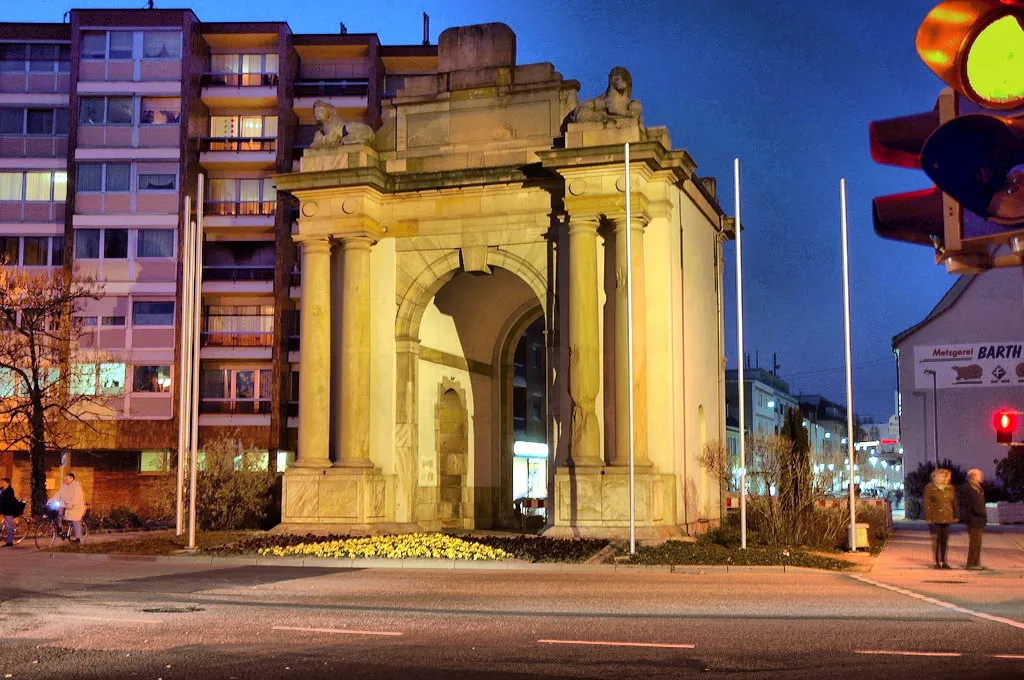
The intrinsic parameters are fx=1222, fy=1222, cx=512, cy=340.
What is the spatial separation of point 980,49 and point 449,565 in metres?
19.4

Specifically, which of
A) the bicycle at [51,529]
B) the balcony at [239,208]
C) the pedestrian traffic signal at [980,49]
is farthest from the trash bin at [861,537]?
the balcony at [239,208]

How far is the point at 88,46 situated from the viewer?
58.7 m

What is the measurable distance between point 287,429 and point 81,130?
680 inches

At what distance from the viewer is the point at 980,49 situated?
3.75 meters

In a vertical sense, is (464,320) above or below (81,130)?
below

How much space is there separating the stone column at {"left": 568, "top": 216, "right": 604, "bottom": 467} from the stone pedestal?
500mm

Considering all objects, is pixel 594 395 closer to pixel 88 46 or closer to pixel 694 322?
pixel 694 322

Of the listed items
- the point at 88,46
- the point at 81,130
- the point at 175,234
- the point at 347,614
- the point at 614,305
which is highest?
the point at 88,46

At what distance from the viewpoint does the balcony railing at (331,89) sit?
203 feet

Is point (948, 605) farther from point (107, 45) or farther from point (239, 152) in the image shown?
point (107, 45)

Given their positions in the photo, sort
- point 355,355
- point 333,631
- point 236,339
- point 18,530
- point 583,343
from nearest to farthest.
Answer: point 333,631
point 583,343
point 355,355
point 18,530
point 236,339

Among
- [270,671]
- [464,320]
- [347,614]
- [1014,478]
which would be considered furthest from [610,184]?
[1014,478]

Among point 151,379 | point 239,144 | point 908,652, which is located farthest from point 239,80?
point 908,652

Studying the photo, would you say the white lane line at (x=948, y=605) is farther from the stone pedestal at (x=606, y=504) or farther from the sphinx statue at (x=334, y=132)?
the sphinx statue at (x=334, y=132)
